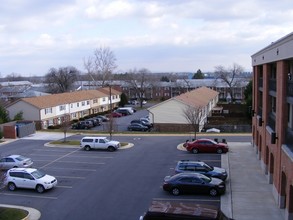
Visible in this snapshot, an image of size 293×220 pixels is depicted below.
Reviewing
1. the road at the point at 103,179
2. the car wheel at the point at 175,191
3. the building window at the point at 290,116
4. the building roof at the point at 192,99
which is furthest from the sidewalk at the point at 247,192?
the building roof at the point at 192,99

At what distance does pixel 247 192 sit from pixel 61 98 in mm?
44619

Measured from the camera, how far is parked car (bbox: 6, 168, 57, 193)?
23.0 metres

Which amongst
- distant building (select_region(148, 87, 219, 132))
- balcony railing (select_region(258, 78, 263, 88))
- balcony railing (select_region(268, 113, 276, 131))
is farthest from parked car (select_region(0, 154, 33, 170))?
distant building (select_region(148, 87, 219, 132))

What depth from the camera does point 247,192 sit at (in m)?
21.6

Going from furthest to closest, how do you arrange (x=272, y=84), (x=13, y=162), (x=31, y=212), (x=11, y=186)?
(x=13, y=162) → (x=272, y=84) → (x=11, y=186) → (x=31, y=212)

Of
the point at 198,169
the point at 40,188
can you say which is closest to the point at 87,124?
the point at 40,188

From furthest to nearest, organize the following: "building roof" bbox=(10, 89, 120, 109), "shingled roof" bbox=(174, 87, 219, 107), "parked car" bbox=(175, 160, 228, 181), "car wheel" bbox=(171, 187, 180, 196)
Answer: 1. "building roof" bbox=(10, 89, 120, 109)
2. "shingled roof" bbox=(174, 87, 219, 107)
3. "parked car" bbox=(175, 160, 228, 181)
4. "car wheel" bbox=(171, 187, 180, 196)

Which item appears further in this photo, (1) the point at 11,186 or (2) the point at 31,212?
(1) the point at 11,186

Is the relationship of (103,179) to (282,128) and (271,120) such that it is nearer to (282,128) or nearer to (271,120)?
(271,120)

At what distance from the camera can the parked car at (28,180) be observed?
2296cm

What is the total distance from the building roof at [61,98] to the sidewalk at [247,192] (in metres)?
31.9

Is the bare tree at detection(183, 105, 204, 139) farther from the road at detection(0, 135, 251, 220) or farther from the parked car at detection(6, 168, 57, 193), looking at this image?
the parked car at detection(6, 168, 57, 193)

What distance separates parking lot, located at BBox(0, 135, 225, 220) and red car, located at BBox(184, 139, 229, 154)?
74 cm

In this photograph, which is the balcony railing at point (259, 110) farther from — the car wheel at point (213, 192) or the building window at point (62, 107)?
the building window at point (62, 107)
